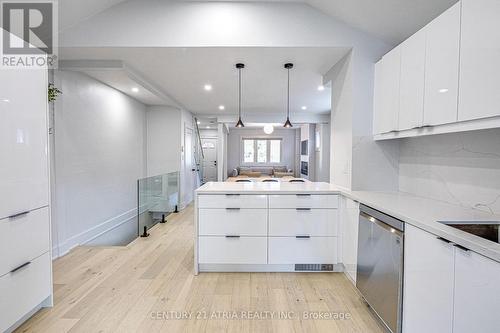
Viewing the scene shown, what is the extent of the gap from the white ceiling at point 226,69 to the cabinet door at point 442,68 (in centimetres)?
107

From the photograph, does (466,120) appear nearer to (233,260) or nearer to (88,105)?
(233,260)

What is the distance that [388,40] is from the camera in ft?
8.55

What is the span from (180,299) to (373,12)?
320 centimetres

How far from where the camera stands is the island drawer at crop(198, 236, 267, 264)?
8.45 ft

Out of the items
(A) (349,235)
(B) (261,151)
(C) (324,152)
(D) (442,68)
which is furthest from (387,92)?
(B) (261,151)

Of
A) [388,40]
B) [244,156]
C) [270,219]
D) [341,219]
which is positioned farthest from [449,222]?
[244,156]

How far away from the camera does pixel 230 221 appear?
256cm

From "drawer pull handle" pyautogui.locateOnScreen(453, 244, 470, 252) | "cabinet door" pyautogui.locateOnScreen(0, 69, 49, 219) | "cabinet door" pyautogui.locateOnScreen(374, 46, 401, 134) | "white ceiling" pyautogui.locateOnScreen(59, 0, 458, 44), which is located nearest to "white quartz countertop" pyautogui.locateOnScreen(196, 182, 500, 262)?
"drawer pull handle" pyautogui.locateOnScreen(453, 244, 470, 252)

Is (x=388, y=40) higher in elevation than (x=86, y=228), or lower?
higher

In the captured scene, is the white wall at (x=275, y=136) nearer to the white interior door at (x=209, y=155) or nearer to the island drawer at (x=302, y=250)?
the white interior door at (x=209, y=155)

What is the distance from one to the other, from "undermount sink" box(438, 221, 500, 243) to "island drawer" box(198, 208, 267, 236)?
1.57 meters

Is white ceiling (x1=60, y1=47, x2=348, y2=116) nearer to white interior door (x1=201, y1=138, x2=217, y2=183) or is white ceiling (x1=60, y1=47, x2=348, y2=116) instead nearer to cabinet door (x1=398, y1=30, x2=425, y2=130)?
cabinet door (x1=398, y1=30, x2=425, y2=130)

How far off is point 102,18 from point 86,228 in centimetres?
281

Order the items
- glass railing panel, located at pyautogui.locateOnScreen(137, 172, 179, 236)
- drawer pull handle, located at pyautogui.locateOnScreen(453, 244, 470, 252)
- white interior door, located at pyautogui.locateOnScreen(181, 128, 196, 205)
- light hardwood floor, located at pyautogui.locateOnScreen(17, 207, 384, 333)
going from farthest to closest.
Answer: white interior door, located at pyautogui.locateOnScreen(181, 128, 196, 205) → glass railing panel, located at pyautogui.locateOnScreen(137, 172, 179, 236) → light hardwood floor, located at pyautogui.locateOnScreen(17, 207, 384, 333) → drawer pull handle, located at pyautogui.locateOnScreen(453, 244, 470, 252)
